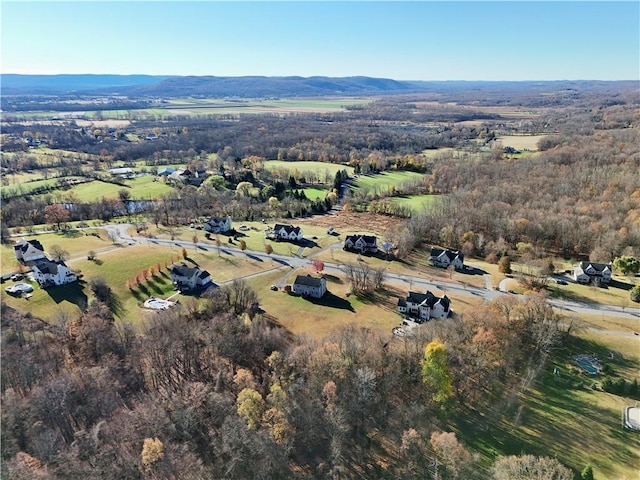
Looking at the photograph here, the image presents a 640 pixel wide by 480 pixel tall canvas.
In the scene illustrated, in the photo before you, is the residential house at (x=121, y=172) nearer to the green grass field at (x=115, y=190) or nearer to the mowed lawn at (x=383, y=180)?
the green grass field at (x=115, y=190)

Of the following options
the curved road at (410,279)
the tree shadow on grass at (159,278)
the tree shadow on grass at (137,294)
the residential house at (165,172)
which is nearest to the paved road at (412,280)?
the curved road at (410,279)

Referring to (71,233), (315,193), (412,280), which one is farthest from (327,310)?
(315,193)

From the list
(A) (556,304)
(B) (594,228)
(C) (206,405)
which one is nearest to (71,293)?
(C) (206,405)

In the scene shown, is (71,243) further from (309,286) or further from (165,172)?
(165,172)

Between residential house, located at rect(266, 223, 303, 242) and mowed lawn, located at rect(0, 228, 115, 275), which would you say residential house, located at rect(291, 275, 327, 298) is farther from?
mowed lawn, located at rect(0, 228, 115, 275)

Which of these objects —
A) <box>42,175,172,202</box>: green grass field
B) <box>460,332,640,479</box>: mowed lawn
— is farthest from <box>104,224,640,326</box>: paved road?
<box>42,175,172,202</box>: green grass field

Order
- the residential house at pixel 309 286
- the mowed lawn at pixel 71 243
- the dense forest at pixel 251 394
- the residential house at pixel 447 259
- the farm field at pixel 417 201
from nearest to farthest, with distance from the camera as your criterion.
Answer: the dense forest at pixel 251 394 → the residential house at pixel 309 286 → the mowed lawn at pixel 71 243 → the residential house at pixel 447 259 → the farm field at pixel 417 201
